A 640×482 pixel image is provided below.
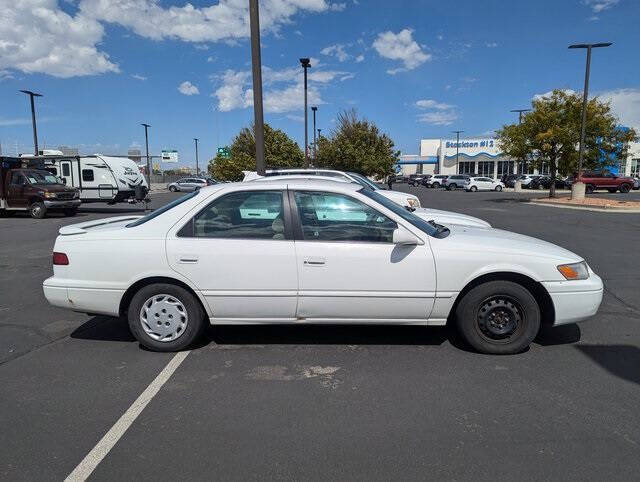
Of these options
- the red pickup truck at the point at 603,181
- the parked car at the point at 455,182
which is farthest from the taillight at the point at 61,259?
the parked car at the point at 455,182

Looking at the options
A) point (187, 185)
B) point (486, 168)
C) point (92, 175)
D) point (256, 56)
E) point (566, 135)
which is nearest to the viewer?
point (256, 56)

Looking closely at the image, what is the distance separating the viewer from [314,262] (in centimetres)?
416

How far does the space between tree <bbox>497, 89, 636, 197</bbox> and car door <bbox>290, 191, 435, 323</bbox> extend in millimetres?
24860

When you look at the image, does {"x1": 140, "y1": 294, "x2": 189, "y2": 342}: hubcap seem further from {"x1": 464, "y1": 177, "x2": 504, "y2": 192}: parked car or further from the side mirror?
{"x1": 464, "y1": 177, "x2": 504, "y2": 192}: parked car

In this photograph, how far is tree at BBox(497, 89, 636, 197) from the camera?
85.4 ft

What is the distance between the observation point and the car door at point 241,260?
165 inches

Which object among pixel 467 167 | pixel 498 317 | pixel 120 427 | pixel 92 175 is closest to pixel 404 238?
pixel 498 317

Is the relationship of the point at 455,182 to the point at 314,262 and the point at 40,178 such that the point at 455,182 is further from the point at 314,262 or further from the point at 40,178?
the point at 314,262

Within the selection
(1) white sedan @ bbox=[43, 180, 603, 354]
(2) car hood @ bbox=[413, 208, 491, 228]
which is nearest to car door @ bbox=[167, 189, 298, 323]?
(1) white sedan @ bbox=[43, 180, 603, 354]

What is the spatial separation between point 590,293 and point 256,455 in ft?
10.5

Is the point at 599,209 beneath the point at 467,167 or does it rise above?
beneath

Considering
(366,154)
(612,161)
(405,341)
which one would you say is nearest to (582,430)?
(405,341)

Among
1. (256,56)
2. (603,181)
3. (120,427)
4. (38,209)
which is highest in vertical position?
(256,56)

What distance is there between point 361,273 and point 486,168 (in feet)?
241
